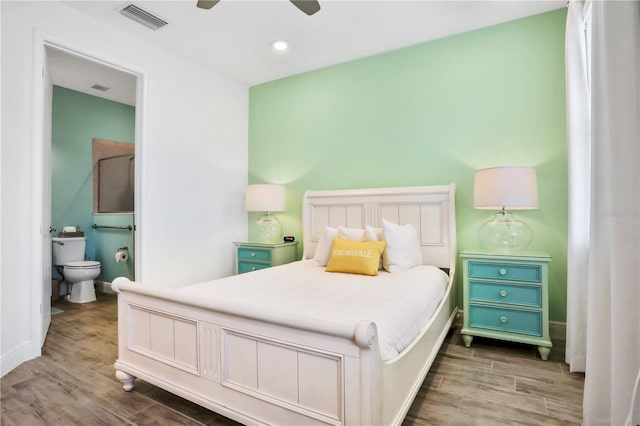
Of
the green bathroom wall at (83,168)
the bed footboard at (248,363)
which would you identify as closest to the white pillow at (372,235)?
the bed footboard at (248,363)

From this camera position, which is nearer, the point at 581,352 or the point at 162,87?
the point at 581,352

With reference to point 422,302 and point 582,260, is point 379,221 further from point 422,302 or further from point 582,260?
point 582,260

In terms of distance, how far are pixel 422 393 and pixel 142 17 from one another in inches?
137

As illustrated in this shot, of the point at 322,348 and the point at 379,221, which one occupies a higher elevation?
the point at 379,221

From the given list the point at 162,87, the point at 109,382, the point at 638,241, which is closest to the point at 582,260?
the point at 638,241

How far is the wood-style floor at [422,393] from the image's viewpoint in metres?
1.76

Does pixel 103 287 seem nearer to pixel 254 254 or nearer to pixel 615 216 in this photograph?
pixel 254 254

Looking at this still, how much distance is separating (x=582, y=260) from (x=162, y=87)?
3.80m

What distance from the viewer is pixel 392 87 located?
3.50 m

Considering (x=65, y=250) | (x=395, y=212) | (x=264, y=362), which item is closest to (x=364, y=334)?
(x=264, y=362)

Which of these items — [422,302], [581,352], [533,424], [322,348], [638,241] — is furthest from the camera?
[581,352]

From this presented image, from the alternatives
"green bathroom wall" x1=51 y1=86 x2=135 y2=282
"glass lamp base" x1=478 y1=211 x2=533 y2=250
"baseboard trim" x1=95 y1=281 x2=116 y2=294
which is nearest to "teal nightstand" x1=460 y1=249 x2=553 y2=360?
"glass lamp base" x1=478 y1=211 x2=533 y2=250

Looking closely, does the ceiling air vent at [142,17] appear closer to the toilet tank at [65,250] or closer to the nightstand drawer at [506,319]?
the toilet tank at [65,250]

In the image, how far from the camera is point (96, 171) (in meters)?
4.84
